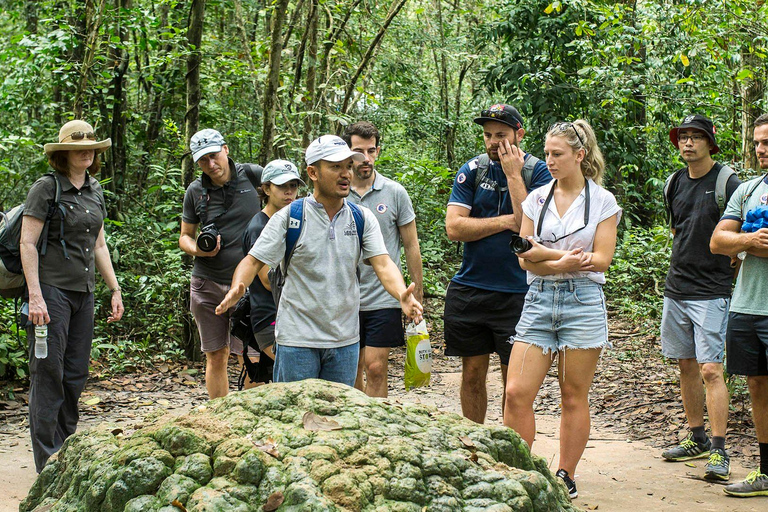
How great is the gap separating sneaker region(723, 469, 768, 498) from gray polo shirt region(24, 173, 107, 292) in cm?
449

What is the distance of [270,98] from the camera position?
895 cm

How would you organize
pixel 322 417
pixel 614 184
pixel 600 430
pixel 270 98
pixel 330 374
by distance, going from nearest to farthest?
pixel 322 417, pixel 330 374, pixel 600 430, pixel 270 98, pixel 614 184

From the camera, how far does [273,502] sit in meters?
2.68

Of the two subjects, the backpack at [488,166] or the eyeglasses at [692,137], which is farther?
the eyeglasses at [692,137]

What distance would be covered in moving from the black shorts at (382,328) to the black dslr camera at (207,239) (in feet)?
4.42

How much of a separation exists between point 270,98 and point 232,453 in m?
6.60

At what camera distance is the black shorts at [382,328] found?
555 centimetres

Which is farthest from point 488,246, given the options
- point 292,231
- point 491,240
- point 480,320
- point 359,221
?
point 292,231

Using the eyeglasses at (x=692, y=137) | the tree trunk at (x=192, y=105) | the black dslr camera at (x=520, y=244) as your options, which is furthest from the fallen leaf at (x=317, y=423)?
the tree trunk at (x=192, y=105)

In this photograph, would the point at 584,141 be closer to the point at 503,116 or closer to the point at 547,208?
the point at 547,208

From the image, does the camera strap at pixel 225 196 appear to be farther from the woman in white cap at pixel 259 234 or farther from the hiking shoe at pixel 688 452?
the hiking shoe at pixel 688 452

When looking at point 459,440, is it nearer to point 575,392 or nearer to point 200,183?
point 575,392

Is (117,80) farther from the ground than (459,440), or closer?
farther from the ground

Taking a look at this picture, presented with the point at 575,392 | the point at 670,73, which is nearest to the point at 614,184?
the point at 670,73
